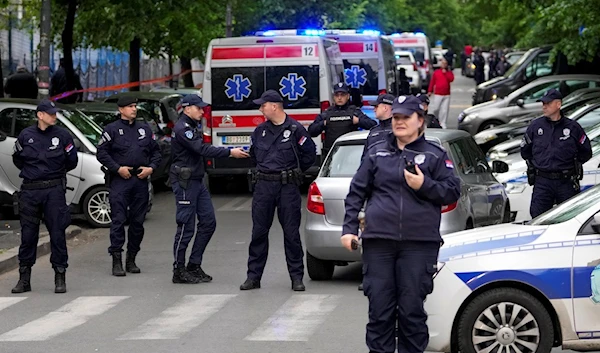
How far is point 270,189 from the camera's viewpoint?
38.6 ft

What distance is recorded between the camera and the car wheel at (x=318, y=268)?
12328 millimetres

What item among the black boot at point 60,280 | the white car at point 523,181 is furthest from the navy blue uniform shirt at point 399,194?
the white car at point 523,181

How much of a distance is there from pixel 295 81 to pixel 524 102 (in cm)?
952

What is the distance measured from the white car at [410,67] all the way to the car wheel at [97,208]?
93.3ft

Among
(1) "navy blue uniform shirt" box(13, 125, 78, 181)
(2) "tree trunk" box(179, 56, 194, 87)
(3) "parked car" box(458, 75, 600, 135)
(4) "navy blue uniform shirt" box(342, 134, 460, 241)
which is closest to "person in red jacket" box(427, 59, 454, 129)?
(3) "parked car" box(458, 75, 600, 135)

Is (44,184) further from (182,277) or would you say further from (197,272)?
(197,272)

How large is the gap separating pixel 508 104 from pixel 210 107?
10.2 meters

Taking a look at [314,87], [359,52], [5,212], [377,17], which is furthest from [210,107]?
[377,17]

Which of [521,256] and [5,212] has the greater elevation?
[521,256]

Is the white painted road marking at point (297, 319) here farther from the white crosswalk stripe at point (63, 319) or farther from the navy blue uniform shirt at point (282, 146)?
the white crosswalk stripe at point (63, 319)

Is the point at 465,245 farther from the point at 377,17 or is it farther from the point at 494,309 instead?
the point at 377,17

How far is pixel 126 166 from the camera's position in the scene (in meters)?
12.8

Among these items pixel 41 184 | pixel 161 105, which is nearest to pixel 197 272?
pixel 41 184

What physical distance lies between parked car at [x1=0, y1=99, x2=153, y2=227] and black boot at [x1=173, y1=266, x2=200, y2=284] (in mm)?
4382
